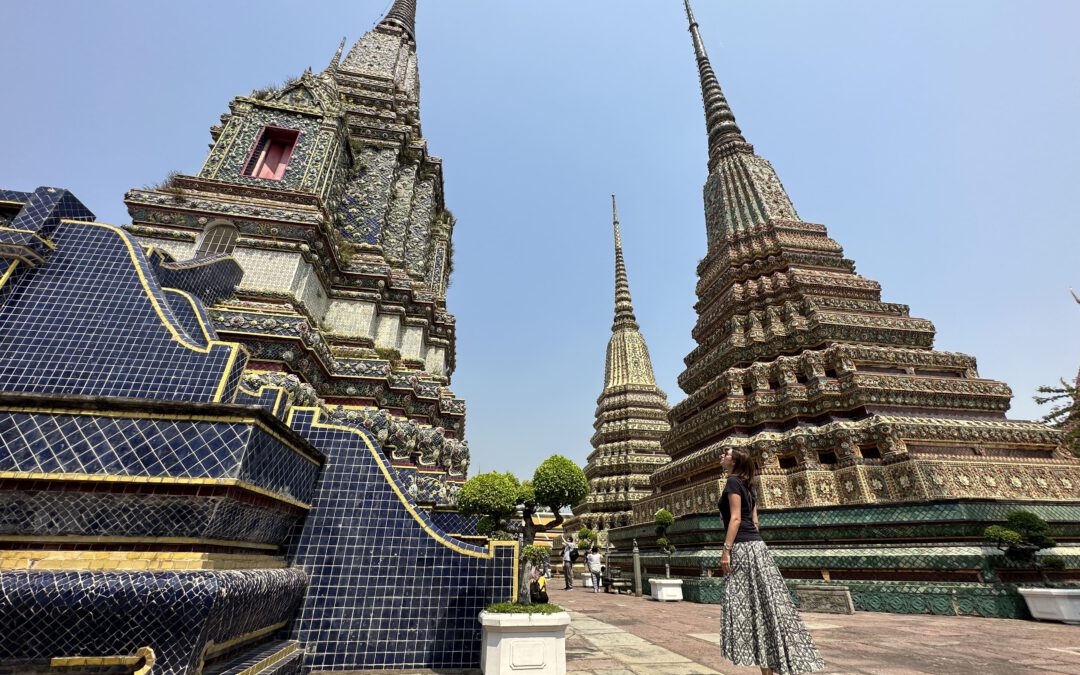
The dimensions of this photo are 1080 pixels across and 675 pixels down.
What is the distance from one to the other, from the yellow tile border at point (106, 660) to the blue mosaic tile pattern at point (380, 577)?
5.95ft

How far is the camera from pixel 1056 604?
7633mm

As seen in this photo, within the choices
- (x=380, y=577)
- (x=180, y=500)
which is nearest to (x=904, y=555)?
(x=380, y=577)

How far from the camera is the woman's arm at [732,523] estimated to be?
398cm

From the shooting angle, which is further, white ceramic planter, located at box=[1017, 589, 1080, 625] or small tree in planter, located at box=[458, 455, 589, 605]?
white ceramic planter, located at box=[1017, 589, 1080, 625]

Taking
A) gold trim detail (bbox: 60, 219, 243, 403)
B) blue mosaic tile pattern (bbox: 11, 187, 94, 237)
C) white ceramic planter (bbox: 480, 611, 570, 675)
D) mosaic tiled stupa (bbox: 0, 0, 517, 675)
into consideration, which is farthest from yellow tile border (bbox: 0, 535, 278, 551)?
blue mosaic tile pattern (bbox: 11, 187, 94, 237)

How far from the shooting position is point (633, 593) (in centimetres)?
1462

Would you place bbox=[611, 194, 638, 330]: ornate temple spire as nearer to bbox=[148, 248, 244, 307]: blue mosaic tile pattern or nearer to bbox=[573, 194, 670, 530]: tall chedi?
bbox=[573, 194, 670, 530]: tall chedi

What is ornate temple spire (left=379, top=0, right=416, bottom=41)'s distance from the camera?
24.3 metres

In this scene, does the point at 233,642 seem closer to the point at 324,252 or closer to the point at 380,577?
the point at 380,577

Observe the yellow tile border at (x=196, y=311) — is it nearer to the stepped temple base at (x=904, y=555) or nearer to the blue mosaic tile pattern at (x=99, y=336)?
the blue mosaic tile pattern at (x=99, y=336)

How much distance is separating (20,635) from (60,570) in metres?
0.36

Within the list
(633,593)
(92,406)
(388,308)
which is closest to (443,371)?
(388,308)

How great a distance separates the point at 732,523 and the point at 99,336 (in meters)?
6.14

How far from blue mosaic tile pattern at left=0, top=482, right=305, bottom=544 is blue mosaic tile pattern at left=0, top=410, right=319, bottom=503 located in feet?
0.49
